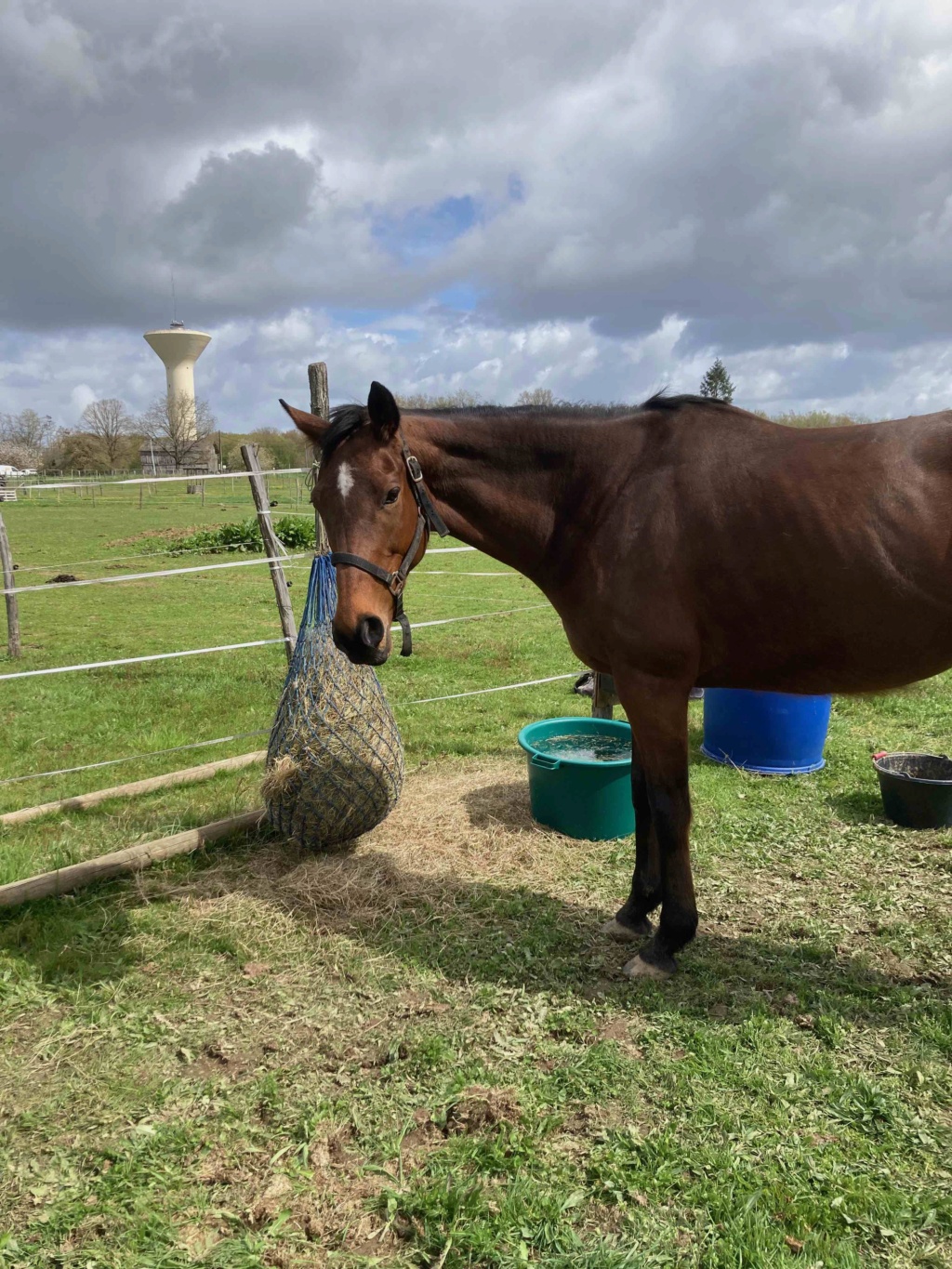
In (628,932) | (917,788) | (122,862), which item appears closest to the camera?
(628,932)

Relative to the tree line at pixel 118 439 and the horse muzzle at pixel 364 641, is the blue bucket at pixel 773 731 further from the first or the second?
the tree line at pixel 118 439

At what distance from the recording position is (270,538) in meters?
5.85

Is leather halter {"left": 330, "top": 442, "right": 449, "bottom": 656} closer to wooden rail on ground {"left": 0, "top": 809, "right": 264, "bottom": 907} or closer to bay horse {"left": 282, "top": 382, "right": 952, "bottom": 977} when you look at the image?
bay horse {"left": 282, "top": 382, "right": 952, "bottom": 977}

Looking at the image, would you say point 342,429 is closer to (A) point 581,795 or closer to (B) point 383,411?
(B) point 383,411

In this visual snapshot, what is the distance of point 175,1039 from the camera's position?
2.79m

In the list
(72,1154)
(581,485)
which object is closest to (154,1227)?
(72,1154)

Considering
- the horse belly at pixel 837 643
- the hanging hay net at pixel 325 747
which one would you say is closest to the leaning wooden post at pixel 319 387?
the hanging hay net at pixel 325 747

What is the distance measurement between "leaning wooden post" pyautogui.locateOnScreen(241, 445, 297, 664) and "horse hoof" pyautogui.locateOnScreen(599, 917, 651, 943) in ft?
10.7

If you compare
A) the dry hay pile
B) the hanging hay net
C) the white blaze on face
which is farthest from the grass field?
the white blaze on face

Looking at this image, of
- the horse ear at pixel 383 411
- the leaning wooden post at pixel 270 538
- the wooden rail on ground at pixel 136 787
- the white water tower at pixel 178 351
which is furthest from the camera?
the white water tower at pixel 178 351

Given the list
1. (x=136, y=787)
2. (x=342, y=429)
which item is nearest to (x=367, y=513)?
(x=342, y=429)

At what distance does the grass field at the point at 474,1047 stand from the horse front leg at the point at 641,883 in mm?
140

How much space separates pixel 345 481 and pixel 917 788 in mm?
3610

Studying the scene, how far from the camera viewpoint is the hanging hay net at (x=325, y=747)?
13.1ft
